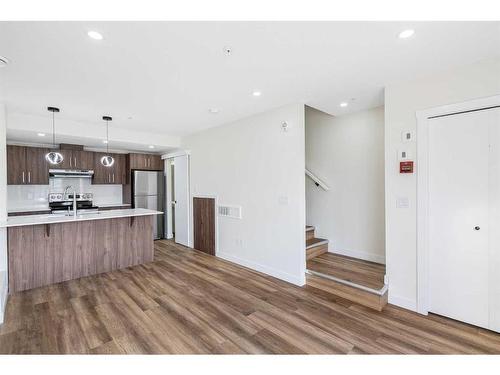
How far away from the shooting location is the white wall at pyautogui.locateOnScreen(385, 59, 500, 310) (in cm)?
242

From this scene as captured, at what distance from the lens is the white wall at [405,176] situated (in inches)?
95.4

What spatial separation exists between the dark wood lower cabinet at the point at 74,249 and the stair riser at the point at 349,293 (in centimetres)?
307

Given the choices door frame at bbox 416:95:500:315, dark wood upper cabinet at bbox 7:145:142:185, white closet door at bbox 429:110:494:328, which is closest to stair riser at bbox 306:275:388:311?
door frame at bbox 416:95:500:315

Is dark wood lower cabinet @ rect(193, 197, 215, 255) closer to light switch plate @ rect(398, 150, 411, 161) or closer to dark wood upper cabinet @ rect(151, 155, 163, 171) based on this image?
dark wood upper cabinet @ rect(151, 155, 163, 171)

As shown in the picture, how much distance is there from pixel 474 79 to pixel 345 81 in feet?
3.78

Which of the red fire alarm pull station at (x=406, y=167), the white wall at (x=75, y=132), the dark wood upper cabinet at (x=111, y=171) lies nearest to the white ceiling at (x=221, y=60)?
the white wall at (x=75, y=132)

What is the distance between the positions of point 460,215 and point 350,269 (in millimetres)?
1580

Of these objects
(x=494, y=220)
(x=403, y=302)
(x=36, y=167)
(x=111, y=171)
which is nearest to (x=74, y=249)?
(x=36, y=167)

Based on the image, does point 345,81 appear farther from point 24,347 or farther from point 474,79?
point 24,347

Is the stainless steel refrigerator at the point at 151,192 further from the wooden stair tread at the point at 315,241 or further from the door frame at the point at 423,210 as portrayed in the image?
the door frame at the point at 423,210

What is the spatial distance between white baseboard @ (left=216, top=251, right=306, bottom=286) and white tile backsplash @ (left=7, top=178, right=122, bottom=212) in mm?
3639

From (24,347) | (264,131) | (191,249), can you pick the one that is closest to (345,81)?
(264,131)
